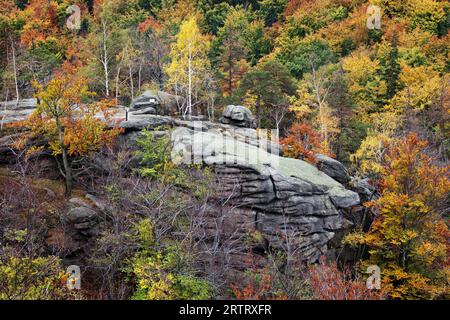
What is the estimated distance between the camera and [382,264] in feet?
73.6

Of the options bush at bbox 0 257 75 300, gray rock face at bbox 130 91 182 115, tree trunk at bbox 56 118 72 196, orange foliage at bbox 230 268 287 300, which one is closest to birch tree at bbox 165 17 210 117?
gray rock face at bbox 130 91 182 115

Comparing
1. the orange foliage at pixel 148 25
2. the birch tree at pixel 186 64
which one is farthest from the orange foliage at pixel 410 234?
the orange foliage at pixel 148 25

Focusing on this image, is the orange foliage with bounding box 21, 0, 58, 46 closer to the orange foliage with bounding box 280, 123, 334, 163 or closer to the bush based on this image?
the orange foliage with bounding box 280, 123, 334, 163

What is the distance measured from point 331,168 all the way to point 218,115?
14143 millimetres

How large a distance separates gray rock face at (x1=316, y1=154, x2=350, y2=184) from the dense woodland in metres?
0.75

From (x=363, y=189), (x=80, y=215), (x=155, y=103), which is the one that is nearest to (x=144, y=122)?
(x=155, y=103)

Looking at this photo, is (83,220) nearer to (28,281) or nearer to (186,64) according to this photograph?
(28,281)

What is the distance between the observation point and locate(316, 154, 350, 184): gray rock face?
25.5 metres

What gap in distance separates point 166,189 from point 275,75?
19512 mm

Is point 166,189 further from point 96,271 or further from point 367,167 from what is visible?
point 367,167

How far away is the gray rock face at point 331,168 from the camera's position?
2552cm

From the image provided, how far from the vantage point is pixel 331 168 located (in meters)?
25.7
